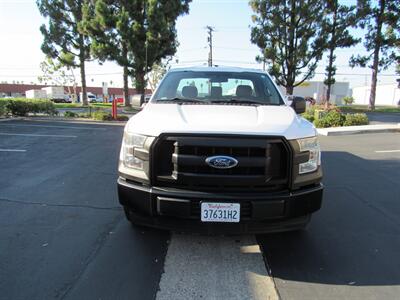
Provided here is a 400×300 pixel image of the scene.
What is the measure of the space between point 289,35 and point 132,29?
12.9m

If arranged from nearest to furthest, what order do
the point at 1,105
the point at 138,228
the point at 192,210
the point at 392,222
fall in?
the point at 192,210, the point at 138,228, the point at 392,222, the point at 1,105

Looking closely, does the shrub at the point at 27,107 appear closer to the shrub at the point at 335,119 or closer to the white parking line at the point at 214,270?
the shrub at the point at 335,119

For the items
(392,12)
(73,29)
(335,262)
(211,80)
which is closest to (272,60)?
(392,12)

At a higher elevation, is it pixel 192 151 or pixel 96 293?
pixel 192 151

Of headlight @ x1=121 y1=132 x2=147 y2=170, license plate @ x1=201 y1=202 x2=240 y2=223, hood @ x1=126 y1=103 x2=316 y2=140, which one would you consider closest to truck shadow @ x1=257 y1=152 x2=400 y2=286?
license plate @ x1=201 y1=202 x2=240 y2=223

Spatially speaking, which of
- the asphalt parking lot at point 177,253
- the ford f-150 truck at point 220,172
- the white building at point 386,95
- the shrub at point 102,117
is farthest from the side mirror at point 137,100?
the white building at point 386,95

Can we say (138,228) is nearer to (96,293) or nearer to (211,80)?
(96,293)

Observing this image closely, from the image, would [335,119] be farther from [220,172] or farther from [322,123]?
[220,172]

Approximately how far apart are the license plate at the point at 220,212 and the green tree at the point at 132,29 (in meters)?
24.7

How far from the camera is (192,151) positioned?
9.95 feet

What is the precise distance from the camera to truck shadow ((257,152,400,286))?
3049 mm

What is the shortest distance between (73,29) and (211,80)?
31006 millimetres

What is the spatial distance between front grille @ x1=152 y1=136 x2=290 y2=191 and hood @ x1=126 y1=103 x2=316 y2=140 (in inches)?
3.1

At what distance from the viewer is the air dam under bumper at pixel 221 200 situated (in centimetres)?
→ 296
